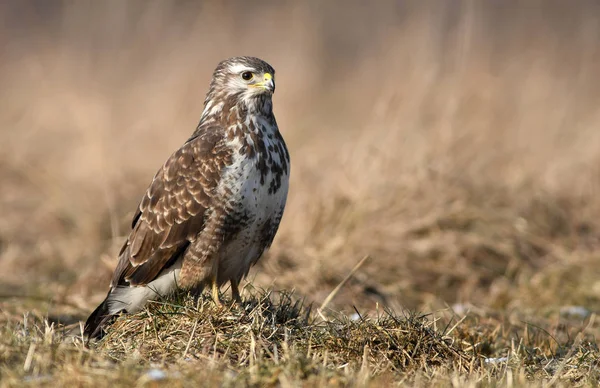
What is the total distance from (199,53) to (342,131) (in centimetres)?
213

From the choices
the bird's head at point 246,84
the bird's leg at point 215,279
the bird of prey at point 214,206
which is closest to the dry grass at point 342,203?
the bird's leg at point 215,279

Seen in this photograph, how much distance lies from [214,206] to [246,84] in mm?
792

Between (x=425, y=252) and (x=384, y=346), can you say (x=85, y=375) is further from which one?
(x=425, y=252)

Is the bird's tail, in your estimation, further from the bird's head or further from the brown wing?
the bird's head

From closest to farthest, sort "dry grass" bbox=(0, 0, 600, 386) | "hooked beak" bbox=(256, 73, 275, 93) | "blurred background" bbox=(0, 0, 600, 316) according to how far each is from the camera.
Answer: "dry grass" bbox=(0, 0, 600, 386) < "hooked beak" bbox=(256, 73, 275, 93) < "blurred background" bbox=(0, 0, 600, 316)

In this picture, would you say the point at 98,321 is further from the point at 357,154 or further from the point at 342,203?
the point at 357,154

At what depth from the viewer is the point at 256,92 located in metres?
5.17

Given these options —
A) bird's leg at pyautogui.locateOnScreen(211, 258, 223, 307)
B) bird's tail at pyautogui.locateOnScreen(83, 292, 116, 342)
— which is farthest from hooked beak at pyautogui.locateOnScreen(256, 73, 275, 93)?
bird's tail at pyautogui.locateOnScreen(83, 292, 116, 342)

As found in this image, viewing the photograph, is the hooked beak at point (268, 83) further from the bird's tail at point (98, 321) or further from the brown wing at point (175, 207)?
the bird's tail at point (98, 321)

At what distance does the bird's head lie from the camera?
16.9 ft

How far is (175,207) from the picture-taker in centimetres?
499

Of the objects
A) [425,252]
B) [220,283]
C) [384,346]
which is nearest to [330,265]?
[425,252]

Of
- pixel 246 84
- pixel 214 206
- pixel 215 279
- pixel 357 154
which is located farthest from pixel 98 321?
pixel 357 154

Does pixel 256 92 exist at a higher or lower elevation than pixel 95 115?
higher
